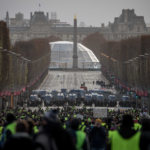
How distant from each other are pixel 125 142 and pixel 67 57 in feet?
469

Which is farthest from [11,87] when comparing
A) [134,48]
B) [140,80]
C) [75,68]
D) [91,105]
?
[75,68]

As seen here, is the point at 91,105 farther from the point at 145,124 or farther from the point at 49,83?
the point at 145,124

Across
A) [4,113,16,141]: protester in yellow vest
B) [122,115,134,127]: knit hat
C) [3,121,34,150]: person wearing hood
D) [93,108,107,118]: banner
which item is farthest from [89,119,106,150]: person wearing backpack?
[93,108,107,118]: banner

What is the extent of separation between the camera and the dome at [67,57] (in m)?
145

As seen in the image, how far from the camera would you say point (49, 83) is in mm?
93688

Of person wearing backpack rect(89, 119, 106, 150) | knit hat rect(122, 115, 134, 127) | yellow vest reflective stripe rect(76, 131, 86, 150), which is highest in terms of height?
knit hat rect(122, 115, 134, 127)

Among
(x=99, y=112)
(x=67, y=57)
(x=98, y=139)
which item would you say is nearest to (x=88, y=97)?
(x=99, y=112)

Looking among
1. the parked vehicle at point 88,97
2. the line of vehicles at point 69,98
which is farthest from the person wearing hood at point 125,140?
the parked vehicle at point 88,97

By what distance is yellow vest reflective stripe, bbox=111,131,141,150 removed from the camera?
9.29 metres

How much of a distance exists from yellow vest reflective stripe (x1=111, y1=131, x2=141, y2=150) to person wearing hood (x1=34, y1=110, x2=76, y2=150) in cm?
139

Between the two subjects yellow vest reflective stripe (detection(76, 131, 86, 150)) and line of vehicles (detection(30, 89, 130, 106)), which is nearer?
yellow vest reflective stripe (detection(76, 131, 86, 150))

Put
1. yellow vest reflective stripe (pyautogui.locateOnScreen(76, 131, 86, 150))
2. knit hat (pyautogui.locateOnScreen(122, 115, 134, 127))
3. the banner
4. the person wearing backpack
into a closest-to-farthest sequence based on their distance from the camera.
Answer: knit hat (pyautogui.locateOnScreen(122, 115, 134, 127)), yellow vest reflective stripe (pyautogui.locateOnScreen(76, 131, 86, 150)), the person wearing backpack, the banner

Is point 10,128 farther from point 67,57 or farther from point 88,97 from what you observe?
point 67,57

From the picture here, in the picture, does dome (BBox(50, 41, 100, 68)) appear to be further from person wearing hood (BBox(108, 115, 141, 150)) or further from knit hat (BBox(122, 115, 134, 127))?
person wearing hood (BBox(108, 115, 141, 150))
